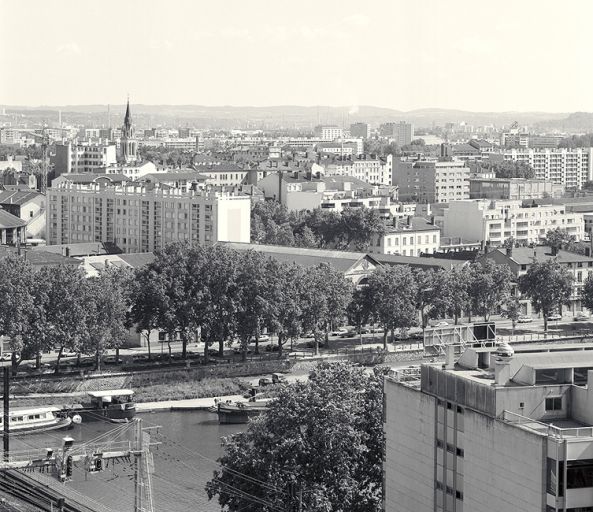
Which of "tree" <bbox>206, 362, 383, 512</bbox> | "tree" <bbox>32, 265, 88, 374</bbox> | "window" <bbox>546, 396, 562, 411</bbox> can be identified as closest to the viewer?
"window" <bbox>546, 396, 562, 411</bbox>

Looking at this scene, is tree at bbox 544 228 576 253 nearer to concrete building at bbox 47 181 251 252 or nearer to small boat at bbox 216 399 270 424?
concrete building at bbox 47 181 251 252

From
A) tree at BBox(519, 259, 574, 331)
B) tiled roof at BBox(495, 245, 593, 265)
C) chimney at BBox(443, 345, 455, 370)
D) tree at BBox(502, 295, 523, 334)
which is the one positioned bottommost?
tree at BBox(502, 295, 523, 334)

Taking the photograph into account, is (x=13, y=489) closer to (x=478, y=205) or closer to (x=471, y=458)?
A: (x=471, y=458)

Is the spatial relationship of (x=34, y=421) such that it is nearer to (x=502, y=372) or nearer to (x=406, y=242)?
(x=502, y=372)

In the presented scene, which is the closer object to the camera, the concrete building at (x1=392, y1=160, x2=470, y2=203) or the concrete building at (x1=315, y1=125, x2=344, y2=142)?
the concrete building at (x1=392, y1=160, x2=470, y2=203)

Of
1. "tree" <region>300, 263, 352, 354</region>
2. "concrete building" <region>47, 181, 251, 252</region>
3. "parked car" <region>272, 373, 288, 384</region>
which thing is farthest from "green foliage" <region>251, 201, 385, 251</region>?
"parked car" <region>272, 373, 288, 384</region>

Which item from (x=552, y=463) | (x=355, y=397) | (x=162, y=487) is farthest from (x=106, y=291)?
(x=552, y=463)
